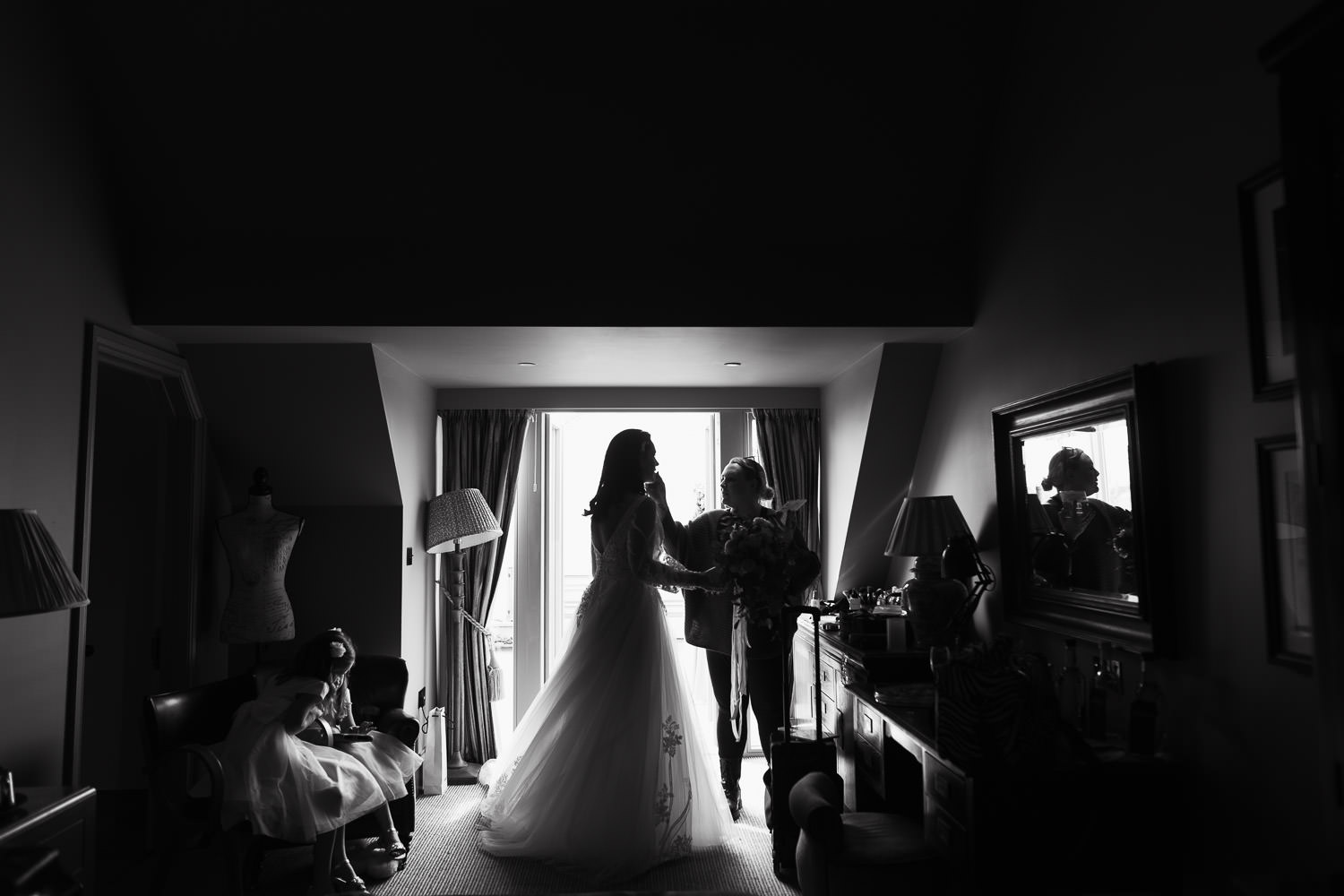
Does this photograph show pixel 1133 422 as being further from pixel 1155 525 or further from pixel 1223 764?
pixel 1223 764

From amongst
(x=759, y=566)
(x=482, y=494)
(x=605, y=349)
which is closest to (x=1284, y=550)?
(x=759, y=566)

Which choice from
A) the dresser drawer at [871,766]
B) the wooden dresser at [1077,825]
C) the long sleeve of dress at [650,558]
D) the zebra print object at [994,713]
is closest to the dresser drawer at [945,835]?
the wooden dresser at [1077,825]

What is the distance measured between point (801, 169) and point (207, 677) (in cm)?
399

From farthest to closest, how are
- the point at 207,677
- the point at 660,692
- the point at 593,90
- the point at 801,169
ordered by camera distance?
the point at 207,677
the point at 660,692
the point at 801,169
the point at 593,90

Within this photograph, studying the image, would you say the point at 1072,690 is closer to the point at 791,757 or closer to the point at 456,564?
the point at 791,757

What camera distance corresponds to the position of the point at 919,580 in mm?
3625

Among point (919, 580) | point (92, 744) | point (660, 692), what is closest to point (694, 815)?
point (660, 692)

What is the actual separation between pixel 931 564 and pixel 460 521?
270 centimetres

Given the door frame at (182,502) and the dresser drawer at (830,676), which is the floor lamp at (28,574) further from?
the dresser drawer at (830,676)

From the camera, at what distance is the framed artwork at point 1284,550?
1860 mm

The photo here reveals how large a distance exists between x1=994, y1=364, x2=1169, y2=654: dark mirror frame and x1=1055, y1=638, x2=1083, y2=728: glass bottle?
9 centimetres

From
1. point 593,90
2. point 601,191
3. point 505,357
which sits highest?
point 593,90

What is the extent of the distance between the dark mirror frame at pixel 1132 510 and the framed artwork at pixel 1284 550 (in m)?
0.40

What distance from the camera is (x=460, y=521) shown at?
4934 millimetres
